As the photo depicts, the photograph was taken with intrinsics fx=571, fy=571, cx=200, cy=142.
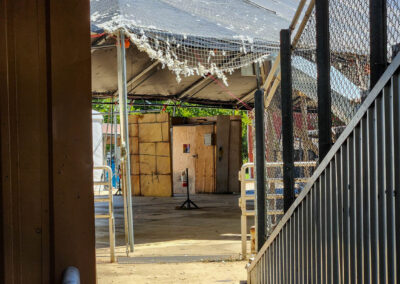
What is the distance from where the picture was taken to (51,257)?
1.72 metres

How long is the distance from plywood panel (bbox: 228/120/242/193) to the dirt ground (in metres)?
5.08

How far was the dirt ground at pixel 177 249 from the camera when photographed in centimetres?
634

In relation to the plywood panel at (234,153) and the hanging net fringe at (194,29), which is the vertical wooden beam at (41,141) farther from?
the plywood panel at (234,153)

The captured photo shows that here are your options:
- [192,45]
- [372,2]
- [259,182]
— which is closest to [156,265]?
[259,182]

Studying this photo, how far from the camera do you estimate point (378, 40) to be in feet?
8.50

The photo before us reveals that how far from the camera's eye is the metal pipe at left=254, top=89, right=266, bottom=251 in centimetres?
Result: 505

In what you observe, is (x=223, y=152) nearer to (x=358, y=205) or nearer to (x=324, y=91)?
(x=324, y=91)

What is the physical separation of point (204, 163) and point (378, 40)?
16.1 m

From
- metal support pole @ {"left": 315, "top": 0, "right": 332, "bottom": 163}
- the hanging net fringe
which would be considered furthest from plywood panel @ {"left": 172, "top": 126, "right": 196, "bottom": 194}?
metal support pole @ {"left": 315, "top": 0, "right": 332, "bottom": 163}

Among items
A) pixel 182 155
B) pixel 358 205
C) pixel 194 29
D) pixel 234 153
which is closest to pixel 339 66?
pixel 358 205

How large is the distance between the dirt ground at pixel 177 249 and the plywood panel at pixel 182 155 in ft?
18.8

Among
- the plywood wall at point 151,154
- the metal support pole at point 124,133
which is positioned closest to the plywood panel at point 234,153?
the plywood wall at point 151,154

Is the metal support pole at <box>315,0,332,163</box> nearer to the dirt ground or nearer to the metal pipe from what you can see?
the metal pipe

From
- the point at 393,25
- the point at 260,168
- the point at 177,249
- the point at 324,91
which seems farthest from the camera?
the point at 177,249
